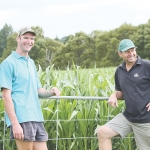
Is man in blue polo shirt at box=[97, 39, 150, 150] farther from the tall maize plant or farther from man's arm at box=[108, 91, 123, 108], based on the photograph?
the tall maize plant

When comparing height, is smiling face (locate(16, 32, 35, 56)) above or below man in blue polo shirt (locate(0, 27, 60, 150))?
above

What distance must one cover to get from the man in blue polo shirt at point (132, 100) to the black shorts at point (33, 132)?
0.70 meters

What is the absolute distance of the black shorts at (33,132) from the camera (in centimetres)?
323

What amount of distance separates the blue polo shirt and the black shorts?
4 cm

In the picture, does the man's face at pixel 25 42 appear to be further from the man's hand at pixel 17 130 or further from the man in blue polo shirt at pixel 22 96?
the man's hand at pixel 17 130

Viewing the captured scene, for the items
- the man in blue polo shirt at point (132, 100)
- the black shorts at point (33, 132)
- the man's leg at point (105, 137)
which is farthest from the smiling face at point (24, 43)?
the man's leg at point (105, 137)

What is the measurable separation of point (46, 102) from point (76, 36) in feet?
161

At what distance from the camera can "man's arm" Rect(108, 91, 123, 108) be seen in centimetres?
395

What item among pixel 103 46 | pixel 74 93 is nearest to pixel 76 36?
pixel 103 46

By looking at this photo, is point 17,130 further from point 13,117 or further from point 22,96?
point 22,96

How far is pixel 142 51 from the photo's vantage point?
1852 inches

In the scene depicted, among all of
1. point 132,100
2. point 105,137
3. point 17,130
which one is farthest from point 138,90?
point 17,130

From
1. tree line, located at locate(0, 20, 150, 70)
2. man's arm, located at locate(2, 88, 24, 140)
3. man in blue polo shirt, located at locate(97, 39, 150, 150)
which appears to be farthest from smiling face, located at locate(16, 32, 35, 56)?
tree line, located at locate(0, 20, 150, 70)

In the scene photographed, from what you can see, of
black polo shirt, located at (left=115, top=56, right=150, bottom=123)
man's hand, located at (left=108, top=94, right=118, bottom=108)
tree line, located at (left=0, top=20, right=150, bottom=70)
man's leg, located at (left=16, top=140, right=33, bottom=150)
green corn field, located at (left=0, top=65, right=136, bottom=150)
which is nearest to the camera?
man's leg, located at (left=16, top=140, right=33, bottom=150)
